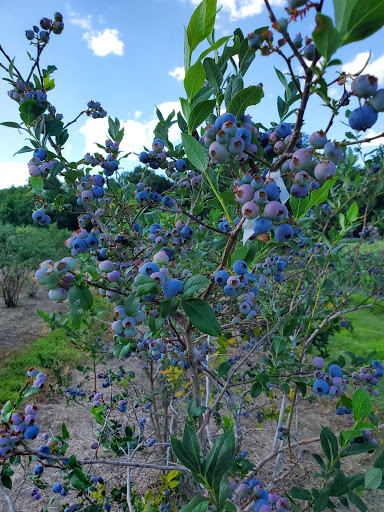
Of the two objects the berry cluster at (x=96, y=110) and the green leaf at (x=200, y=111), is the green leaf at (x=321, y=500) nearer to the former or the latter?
the green leaf at (x=200, y=111)

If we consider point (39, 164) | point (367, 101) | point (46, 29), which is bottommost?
point (367, 101)

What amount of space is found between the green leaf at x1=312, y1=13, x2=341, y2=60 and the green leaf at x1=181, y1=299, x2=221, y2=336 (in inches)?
18.1

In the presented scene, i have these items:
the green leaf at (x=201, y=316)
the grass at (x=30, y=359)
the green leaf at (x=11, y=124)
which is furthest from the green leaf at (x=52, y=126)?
the grass at (x=30, y=359)

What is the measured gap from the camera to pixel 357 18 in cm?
39

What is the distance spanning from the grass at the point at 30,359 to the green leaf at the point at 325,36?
394 centimetres

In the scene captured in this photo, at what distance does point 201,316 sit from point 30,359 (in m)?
4.84

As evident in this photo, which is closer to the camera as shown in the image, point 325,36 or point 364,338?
point 325,36

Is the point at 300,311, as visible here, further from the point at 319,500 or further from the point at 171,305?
the point at 171,305

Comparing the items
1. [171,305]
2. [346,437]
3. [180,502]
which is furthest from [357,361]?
[180,502]

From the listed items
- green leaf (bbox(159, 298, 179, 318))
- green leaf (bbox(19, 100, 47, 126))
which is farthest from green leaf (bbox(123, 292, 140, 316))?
green leaf (bbox(19, 100, 47, 126))

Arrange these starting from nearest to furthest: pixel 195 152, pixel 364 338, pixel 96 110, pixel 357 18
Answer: pixel 357 18, pixel 195 152, pixel 96 110, pixel 364 338

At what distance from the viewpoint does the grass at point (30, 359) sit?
3963 mm

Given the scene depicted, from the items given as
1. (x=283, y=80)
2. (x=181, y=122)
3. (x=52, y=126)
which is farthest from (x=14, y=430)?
(x=283, y=80)

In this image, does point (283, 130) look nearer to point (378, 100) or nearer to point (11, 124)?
point (378, 100)
